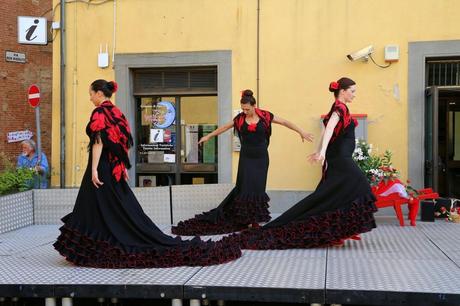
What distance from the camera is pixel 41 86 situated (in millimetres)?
16938

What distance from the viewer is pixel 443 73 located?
8906mm

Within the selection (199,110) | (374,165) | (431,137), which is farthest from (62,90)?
(431,137)

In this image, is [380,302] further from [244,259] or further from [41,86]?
[41,86]

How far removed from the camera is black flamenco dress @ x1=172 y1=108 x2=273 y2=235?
6863 millimetres

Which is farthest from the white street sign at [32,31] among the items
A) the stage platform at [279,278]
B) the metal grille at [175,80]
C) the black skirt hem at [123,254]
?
the black skirt hem at [123,254]

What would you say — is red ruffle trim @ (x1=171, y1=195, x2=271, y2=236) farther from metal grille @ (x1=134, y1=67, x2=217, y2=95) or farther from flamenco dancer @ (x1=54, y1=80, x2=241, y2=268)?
metal grille @ (x1=134, y1=67, x2=217, y2=95)

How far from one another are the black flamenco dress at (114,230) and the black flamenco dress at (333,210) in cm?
77

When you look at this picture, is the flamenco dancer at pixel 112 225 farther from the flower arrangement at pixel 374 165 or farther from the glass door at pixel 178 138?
the glass door at pixel 178 138

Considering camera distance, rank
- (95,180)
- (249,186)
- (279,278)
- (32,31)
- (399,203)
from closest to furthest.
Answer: (279,278), (95,180), (249,186), (399,203), (32,31)

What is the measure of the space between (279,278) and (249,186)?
2517 mm

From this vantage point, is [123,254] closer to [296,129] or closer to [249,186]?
[249,186]

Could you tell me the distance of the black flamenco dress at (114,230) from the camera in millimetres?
4996

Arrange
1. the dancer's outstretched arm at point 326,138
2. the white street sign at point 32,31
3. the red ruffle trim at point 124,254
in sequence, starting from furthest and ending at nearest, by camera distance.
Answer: the white street sign at point 32,31
the dancer's outstretched arm at point 326,138
the red ruffle trim at point 124,254

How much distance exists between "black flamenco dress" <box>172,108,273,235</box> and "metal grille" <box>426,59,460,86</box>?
3.45 m
